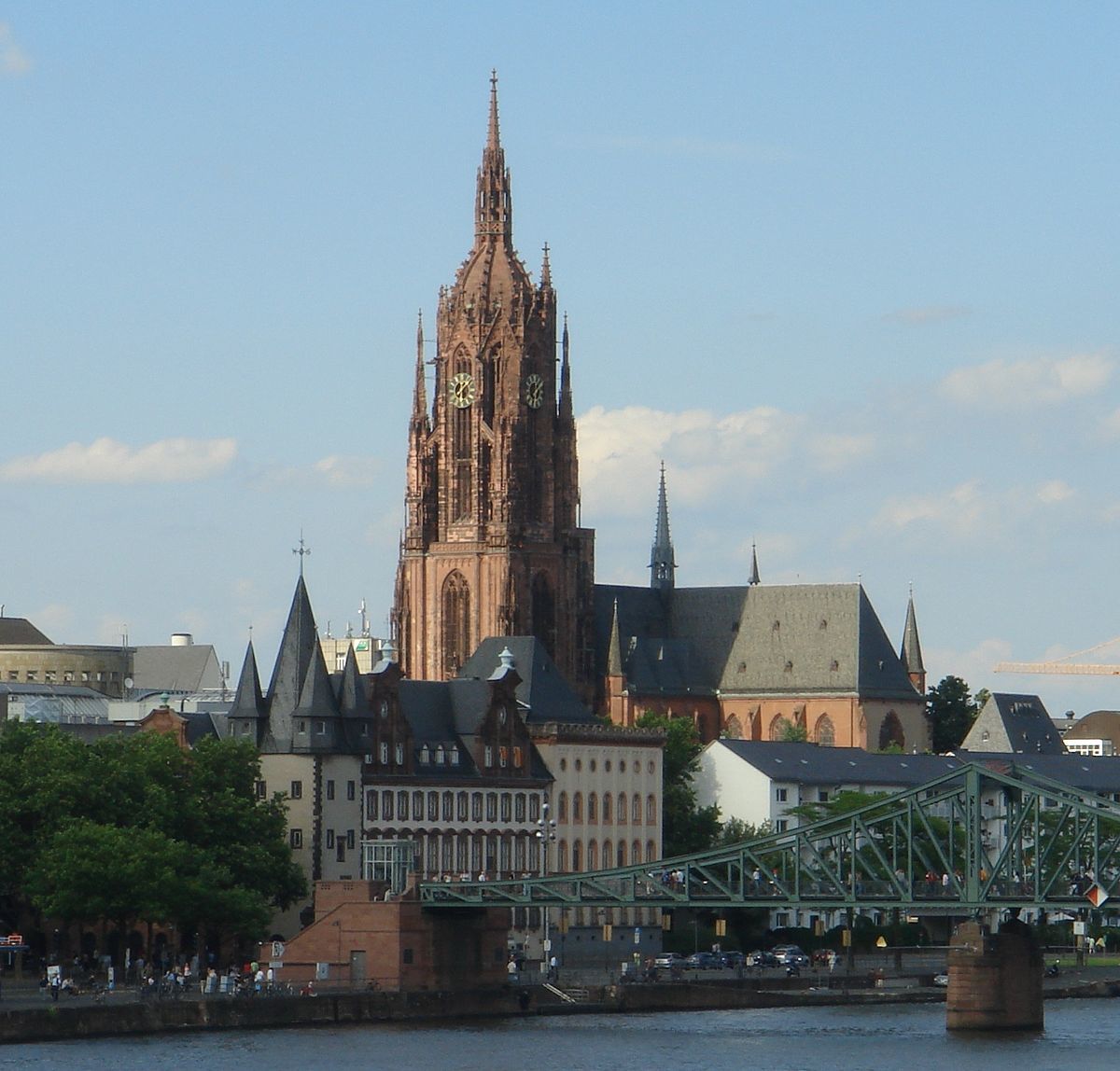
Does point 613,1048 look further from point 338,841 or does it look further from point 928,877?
point 338,841

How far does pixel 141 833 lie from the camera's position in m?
149

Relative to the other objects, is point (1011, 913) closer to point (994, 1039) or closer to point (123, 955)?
point (994, 1039)

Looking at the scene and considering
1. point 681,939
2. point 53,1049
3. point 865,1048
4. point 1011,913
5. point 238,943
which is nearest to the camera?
point 53,1049

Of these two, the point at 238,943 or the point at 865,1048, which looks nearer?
the point at 865,1048

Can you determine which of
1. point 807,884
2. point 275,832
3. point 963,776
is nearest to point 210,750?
point 275,832

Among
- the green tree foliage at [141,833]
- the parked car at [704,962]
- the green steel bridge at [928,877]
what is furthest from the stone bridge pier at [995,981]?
the parked car at [704,962]

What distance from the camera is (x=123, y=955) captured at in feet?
502

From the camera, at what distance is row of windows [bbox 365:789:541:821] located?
177 m

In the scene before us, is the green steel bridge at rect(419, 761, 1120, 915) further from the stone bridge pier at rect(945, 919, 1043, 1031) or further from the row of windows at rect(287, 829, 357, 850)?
the row of windows at rect(287, 829, 357, 850)

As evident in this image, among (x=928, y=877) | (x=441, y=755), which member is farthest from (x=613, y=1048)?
(x=441, y=755)

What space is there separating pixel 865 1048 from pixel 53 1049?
28.7 metres

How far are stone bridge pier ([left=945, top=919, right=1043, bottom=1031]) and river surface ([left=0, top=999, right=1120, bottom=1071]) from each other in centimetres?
116

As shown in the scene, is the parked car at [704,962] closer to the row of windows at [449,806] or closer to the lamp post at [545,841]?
the lamp post at [545,841]

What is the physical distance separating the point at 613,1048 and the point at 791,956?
48.2 meters
